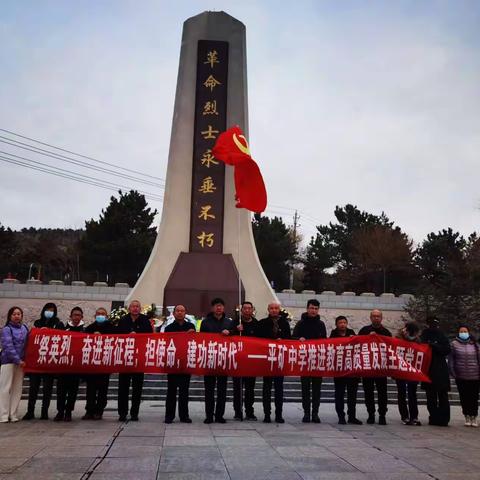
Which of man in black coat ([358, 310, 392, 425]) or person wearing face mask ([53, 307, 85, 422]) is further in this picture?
man in black coat ([358, 310, 392, 425])

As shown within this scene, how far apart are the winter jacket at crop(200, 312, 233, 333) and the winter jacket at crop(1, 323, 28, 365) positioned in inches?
76.9

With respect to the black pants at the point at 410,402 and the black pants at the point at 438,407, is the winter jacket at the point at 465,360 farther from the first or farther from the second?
the black pants at the point at 410,402

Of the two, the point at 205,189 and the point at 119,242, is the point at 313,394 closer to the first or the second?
the point at 205,189

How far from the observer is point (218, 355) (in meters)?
5.84

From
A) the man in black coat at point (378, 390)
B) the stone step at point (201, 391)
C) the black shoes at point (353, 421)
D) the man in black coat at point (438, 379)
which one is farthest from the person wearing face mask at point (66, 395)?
the man in black coat at point (438, 379)

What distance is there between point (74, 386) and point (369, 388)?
3.31 m

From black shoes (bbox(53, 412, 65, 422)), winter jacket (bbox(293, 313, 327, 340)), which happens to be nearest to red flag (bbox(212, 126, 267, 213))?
winter jacket (bbox(293, 313, 327, 340))

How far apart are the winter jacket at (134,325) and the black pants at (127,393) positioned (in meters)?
0.51

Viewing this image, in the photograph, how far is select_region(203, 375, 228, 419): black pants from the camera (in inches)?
215

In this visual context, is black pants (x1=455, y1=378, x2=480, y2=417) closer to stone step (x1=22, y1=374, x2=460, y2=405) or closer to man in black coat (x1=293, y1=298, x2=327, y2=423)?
man in black coat (x1=293, y1=298, x2=327, y2=423)

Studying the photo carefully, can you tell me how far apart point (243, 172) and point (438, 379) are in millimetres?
3465

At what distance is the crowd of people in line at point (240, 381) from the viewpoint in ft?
18.0

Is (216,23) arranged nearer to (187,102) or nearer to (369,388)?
(187,102)

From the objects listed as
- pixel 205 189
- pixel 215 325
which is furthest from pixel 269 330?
pixel 205 189
